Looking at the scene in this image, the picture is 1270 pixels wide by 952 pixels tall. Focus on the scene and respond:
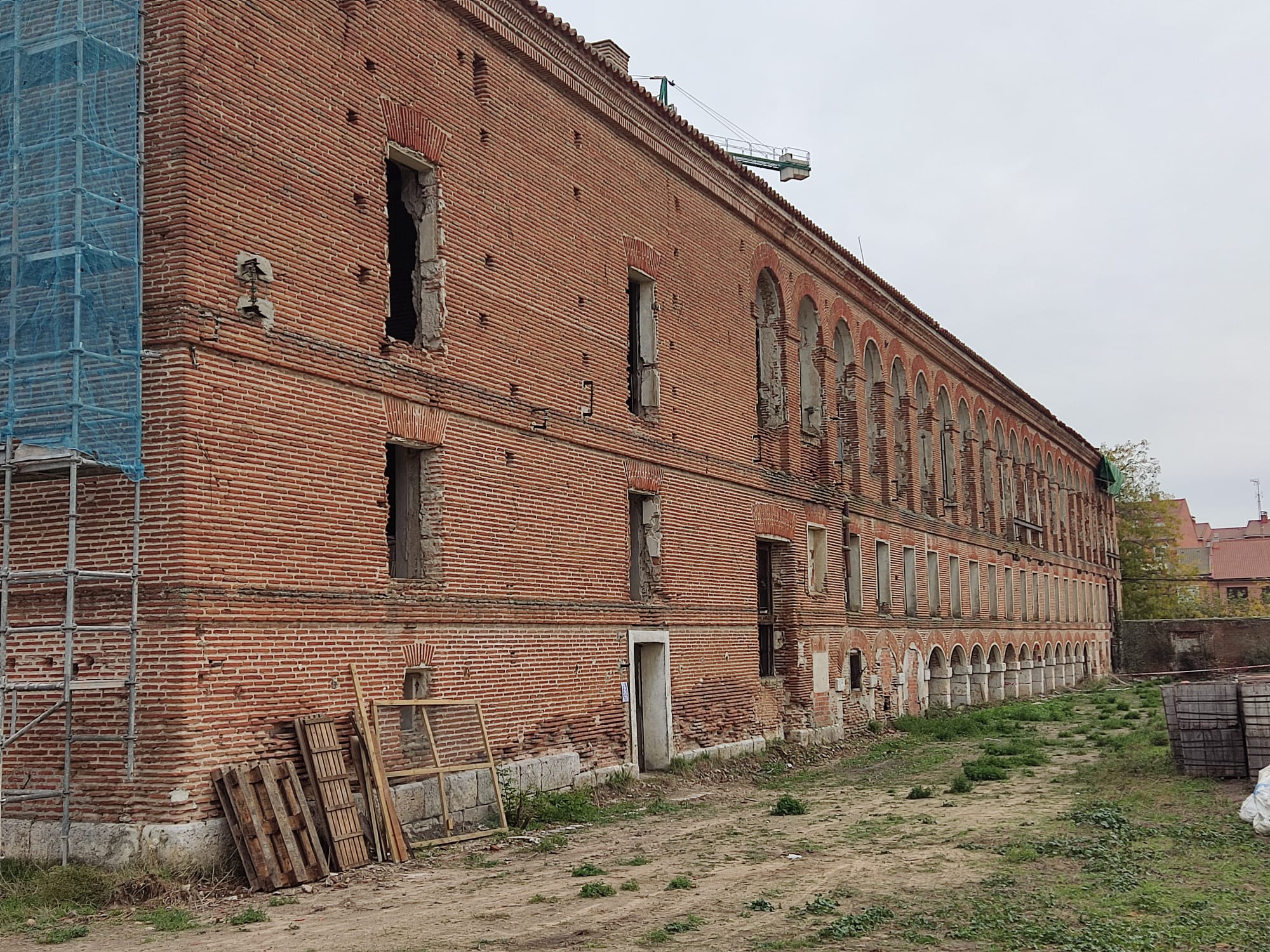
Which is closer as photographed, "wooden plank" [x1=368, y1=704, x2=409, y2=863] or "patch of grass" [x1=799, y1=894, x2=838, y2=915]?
"patch of grass" [x1=799, y1=894, x2=838, y2=915]

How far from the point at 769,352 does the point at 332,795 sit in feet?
47.9

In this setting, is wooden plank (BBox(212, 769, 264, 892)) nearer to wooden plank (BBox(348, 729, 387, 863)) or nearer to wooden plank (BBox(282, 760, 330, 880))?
wooden plank (BBox(282, 760, 330, 880))

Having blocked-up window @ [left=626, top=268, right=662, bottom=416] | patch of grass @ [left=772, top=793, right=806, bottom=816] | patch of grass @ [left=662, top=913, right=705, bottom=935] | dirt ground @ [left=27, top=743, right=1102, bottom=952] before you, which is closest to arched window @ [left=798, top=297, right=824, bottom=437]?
blocked-up window @ [left=626, top=268, right=662, bottom=416]

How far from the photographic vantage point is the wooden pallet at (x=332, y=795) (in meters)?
11.0

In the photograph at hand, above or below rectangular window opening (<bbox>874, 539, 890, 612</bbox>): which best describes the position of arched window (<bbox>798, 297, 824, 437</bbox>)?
above

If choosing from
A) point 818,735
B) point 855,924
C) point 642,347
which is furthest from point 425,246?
point 818,735

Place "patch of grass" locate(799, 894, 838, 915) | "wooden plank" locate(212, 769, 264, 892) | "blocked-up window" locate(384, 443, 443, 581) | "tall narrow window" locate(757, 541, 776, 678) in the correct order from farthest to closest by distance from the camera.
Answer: "tall narrow window" locate(757, 541, 776, 678) → "blocked-up window" locate(384, 443, 443, 581) → "wooden plank" locate(212, 769, 264, 892) → "patch of grass" locate(799, 894, 838, 915)

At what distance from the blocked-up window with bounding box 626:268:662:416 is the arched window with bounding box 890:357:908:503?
12148 millimetres

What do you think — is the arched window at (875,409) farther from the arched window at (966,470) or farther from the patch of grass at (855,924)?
the patch of grass at (855,924)

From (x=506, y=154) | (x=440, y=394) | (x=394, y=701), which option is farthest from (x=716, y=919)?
(x=506, y=154)

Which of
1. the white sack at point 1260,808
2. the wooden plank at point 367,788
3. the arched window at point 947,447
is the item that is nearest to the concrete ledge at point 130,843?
the wooden plank at point 367,788

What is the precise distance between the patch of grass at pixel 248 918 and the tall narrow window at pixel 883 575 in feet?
65.7

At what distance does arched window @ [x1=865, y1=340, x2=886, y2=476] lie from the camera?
95.7 feet

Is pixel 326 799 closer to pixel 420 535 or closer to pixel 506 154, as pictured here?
pixel 420 535
